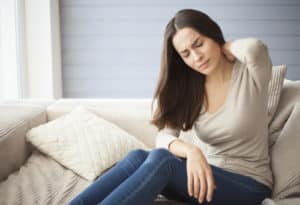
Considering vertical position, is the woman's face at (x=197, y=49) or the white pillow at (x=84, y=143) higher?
the woman's face at (x=197, y=49)

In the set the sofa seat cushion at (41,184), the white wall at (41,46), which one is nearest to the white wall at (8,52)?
the white wall at (41,46)

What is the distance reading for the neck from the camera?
1.73 m

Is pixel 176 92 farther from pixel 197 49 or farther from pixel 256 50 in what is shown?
pixel 256 50

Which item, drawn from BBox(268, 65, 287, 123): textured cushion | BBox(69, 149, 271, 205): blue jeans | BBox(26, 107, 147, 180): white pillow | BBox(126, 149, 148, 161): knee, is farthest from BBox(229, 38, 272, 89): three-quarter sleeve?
BBox(26, 107, 147, 180): white pillow

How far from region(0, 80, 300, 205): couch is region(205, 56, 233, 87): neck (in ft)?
1.12

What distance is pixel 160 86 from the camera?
1.78 meters

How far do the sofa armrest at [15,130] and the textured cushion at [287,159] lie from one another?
115 centimetres

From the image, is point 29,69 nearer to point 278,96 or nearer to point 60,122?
point 60,122

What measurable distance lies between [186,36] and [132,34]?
2.05 meters

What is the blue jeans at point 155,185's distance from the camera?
55.1 inches

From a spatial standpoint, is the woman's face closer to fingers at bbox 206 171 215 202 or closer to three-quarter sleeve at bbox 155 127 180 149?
three-quarter sleeve at bbox 155 127 180 149

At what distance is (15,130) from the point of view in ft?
6.64

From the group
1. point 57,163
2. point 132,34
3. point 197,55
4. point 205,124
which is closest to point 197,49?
point 197,55

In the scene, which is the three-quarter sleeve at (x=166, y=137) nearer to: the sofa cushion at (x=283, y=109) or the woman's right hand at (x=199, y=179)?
the woman's right hand at (x=199, y=179)
